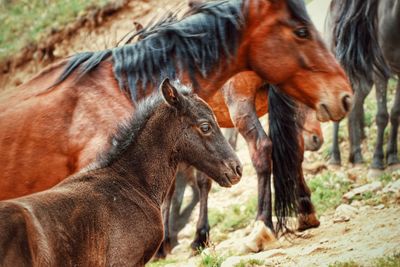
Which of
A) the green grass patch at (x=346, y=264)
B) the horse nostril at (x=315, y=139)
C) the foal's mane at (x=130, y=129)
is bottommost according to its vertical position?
the horse nostril at (x=315, y=139)

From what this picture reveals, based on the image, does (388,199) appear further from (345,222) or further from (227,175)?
(227,175)

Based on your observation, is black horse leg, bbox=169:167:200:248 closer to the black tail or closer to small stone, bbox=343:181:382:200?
small stone, bbox=343:181:382:200

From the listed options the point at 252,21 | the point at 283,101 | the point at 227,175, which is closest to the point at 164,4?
the point at 283,101

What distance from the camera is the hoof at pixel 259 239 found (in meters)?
7.48

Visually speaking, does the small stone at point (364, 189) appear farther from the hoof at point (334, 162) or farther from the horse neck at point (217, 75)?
the horse neck at point (217, 75)

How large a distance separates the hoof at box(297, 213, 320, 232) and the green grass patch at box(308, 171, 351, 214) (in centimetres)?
87

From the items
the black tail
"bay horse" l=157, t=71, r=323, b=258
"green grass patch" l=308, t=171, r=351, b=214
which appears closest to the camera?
the black tail

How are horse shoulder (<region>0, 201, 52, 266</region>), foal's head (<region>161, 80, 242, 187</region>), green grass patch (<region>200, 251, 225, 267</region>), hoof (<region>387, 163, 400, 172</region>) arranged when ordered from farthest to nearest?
hoof (<region>387, 163, 400, 172</region>) < green grass patch (<region>200, 251, 225, 267</region>) < foal's head (<region>161, 80, 242, 187</region>) < horse shoulder (<region>0, 201, 52, 266</region>)

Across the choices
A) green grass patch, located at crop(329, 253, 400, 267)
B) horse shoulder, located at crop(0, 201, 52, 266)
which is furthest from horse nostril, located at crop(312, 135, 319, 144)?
horse shoulder, located at crop(0, 201, 52, 266)

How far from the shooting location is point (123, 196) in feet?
16.5

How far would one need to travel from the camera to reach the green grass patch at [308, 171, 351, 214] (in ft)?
30.3

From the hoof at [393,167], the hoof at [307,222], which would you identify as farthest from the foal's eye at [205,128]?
the hoof at [393,167]

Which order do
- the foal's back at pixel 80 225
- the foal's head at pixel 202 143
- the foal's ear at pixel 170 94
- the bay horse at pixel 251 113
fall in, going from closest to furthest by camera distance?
the foal's back at pixel 80 225, the foal's ear at pixel 170 94, the foal's head at pixel 202 143, the bay horse at pixel 251 113

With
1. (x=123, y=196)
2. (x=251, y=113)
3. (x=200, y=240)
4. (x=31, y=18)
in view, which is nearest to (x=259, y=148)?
(x=251, y=113)
